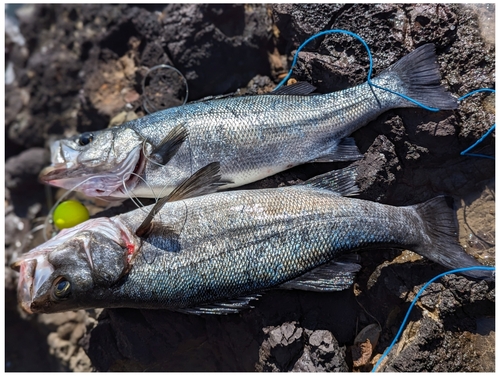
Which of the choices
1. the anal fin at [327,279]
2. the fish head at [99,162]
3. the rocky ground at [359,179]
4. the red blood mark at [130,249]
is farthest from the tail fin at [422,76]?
the red blood mark at [130,249]

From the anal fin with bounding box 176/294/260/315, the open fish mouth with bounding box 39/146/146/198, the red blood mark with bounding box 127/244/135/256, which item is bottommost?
the anal fin with bounding box 176/294/260/315

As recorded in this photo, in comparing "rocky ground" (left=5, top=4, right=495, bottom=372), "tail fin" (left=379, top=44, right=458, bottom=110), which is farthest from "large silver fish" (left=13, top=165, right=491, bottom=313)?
"tail fin" (left=379, top=44, right=458, bottom=110)

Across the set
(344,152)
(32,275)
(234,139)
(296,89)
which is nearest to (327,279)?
(344,152)

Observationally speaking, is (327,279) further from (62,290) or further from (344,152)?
(62,290)

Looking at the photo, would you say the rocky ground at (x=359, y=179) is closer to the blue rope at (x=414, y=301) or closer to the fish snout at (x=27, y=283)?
the blue rope at (x=414, y=301)

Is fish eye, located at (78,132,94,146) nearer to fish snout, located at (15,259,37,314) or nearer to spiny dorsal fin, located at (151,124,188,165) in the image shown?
spiny dorsal fin, located at (151,124,188,165)

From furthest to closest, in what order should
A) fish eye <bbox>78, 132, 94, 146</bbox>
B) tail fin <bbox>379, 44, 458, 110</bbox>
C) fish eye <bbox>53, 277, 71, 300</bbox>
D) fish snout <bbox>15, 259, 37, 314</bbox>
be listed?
fish eye <bbox>78, 132, 94, 146</bbox> → tail fin <bbox>379, 44, 458, 110</bbox> → fish snout <bbox>15, 259, 37, 314</bbox> → fish eye <bbox>53, 277, 71, 300</bbox>
